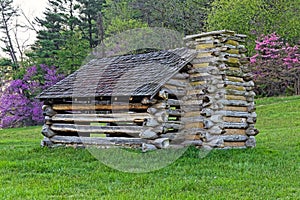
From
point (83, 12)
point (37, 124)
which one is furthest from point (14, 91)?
point (83, 12)

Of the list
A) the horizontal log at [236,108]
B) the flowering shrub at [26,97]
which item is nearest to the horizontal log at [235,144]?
the horizontal log at [236,108]

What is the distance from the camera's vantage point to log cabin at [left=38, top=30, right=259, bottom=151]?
460 inches

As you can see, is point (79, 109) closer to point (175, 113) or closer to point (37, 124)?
point (175, 113)

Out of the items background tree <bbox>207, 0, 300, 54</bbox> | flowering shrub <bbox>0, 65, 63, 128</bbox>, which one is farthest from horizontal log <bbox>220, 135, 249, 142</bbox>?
flowering shrub <bbox>0, 65, 63, 128</bbox>

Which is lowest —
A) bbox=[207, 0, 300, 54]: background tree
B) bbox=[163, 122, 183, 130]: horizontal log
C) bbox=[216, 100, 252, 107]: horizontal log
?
bbox=[163, 122, 183, 130]: horizontal log

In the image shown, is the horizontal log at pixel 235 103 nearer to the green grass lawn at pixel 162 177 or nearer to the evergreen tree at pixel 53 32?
the green grass lawn at pixel 162 177

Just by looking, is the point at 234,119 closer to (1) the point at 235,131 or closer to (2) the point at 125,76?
(1) the point at 235,131

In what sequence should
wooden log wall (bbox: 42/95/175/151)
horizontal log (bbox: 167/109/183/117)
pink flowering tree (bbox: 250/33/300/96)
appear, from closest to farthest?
wooden log wall (bbox: 42/95/175/151)
horizontal log (bbox: 167/109/183/117)
pink flowering tree (bbox: 250/33/300/96)

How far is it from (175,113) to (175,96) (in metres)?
0.55

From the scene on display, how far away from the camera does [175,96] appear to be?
12.5m

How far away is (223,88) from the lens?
12312 mm

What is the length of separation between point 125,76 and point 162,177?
5074mm

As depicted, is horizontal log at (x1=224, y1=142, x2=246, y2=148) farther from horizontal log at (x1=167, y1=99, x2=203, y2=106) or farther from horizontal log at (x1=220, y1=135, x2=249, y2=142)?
horizontal log at (x1=167, y1=99, x2=203, y2=106)

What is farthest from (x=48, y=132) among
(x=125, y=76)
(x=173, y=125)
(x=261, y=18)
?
(x=261, y=18)
